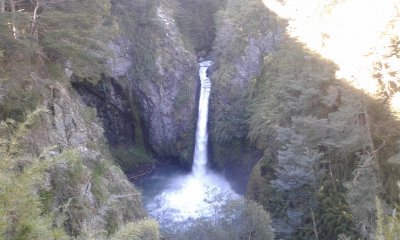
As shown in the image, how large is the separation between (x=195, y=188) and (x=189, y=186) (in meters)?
0.43

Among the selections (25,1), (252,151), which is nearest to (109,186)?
(25,1)

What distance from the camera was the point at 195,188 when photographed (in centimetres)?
2239

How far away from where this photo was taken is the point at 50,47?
36.9ft

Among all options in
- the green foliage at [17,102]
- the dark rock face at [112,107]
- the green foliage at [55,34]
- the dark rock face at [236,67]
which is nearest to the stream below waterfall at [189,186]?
the dark rock face at [236,67]

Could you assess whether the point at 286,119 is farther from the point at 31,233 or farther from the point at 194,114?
the point at 31,233

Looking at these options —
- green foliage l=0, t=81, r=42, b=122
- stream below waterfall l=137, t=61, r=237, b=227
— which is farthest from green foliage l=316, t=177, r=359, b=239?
green foliage l=0, t=81, r=42, b=122

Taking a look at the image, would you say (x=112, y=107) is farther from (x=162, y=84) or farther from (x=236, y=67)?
(x=236, y=67)

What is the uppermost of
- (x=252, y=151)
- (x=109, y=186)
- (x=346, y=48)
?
(x=346, y=48)

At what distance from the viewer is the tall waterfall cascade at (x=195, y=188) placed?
1895cm

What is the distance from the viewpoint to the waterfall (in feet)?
80.7

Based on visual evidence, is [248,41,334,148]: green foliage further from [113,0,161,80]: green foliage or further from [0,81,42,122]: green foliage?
[0,81,42,122]: green foliage

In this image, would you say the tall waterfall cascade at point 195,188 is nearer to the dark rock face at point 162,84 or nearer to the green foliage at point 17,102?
the dark rock face at point 162,84

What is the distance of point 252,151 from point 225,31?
8936mm

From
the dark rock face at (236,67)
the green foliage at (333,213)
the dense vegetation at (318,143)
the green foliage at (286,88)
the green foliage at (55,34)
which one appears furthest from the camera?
the dark rock face at (236,67)
